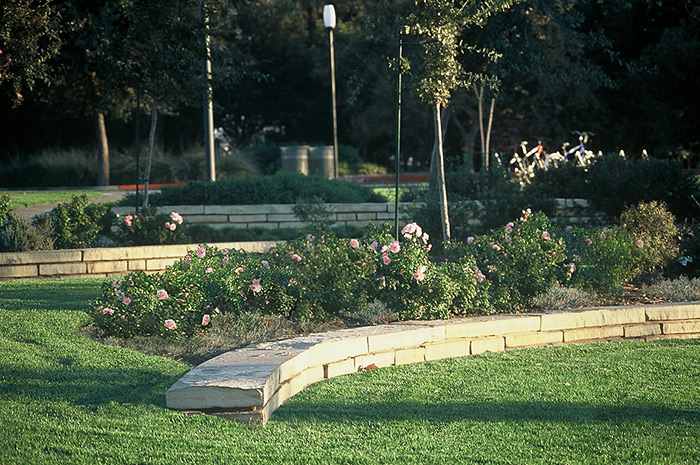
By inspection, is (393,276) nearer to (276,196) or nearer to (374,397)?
(374,397)

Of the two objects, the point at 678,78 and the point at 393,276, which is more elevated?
the point at 678,78

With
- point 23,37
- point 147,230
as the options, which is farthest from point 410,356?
point 23,37

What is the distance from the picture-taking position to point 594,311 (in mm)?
6266

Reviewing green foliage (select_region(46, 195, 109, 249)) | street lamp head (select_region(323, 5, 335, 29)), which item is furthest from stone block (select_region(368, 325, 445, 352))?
street lamp head (select_region(323, 5, 335, 29))

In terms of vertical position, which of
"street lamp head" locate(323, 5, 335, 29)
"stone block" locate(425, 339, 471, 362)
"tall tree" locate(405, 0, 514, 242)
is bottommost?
"stone block" locate(425, 339, 471, 362)

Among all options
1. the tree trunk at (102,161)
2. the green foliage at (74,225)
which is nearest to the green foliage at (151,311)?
the green foliage at (74,225)

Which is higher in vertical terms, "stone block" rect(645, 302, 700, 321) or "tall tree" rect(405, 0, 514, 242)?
"tall tree" rect(405, 0, 514, 242)

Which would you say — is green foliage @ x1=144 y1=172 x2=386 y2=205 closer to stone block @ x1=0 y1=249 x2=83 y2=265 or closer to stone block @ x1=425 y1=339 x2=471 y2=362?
stone block @ x1=0 y1=249 x2=83 y2=265

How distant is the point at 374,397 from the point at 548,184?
7.65 meters

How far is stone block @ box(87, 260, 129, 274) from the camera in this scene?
27.8 ft

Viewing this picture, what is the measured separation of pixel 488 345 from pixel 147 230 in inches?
199

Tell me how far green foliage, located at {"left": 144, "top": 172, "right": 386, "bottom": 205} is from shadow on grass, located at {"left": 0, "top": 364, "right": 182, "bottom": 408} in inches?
284

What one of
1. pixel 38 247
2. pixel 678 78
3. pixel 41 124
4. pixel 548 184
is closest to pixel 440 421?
pixel 38 247

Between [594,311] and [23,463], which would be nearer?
[23,463]
